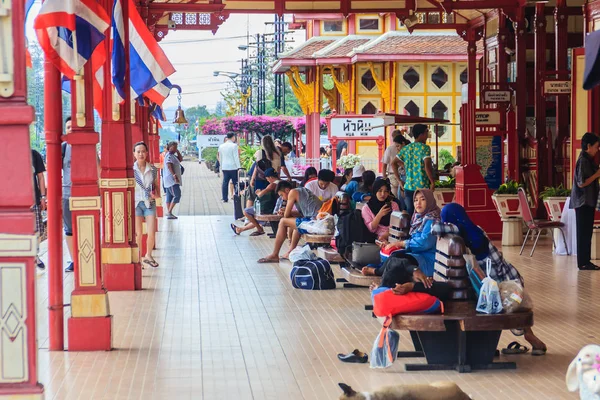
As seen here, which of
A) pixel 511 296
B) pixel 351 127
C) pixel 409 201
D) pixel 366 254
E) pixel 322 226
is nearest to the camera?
pixel 511 296

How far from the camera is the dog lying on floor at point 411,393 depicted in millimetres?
6000

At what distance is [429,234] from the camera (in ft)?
30.5

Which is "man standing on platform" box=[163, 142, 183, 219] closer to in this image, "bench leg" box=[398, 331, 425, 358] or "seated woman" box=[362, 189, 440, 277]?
"seated woman" box=[362, 189, 440, 277]

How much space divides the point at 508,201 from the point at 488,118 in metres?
2.74

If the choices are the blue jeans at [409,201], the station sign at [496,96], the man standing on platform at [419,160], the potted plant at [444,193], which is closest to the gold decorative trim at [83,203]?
the man standing on platform at [419,160]

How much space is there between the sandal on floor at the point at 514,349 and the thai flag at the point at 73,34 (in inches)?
162

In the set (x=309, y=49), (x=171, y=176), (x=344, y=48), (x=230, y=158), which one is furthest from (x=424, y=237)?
(x=309, y=49)

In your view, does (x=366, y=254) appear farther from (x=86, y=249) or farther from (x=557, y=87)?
(x=557, y=87)

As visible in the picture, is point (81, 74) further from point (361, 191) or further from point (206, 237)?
point (206, 237)

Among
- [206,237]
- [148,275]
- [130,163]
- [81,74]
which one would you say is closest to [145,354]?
[81,74]

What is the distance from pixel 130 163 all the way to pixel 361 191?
10.3 ft

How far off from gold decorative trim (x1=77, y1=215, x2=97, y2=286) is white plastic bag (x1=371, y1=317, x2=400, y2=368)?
8.49 feet

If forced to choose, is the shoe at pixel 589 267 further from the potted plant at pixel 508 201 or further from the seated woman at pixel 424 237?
the seated woman at pixel 424 237

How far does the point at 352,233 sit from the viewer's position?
38.1 ft
